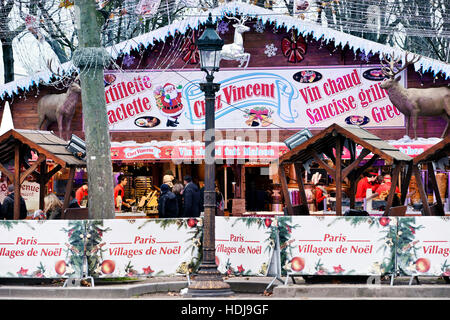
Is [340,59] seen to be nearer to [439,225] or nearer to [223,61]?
[223,61]

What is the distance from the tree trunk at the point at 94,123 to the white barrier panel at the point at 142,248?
168 centimetres

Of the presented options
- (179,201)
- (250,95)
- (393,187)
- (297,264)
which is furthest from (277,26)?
(297,264)

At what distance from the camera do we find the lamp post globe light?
1354 cm

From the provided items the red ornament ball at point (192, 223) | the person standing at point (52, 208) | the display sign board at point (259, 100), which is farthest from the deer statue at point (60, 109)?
the red ornament ball at point (192, 223)

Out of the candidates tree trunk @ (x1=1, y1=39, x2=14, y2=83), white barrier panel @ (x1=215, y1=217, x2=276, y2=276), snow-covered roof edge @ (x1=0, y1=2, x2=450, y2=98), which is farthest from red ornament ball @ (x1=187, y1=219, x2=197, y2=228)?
tree trunk @ (x1=1, y1=39, x2=14, y2=83)

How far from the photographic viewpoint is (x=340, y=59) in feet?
87.0

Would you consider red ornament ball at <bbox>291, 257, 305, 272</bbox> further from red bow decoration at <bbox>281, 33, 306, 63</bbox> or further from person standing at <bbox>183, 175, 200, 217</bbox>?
red bow decoration at <bbox>281, 33, 306, 63</bbox>

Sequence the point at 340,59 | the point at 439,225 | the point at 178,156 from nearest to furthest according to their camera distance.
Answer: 1. the point at 439,225
2. the point at 178,156
3. the point at 340,59

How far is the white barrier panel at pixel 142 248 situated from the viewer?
1391 cm

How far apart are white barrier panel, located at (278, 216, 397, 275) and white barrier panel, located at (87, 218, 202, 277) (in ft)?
6.71

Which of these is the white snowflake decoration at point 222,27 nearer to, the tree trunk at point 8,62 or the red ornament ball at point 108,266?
the tree trunk at point 8,62

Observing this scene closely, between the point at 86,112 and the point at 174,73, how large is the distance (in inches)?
448

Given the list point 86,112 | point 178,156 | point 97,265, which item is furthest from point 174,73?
point 97,265

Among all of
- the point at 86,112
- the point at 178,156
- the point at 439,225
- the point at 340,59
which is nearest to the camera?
the point at 439,225
